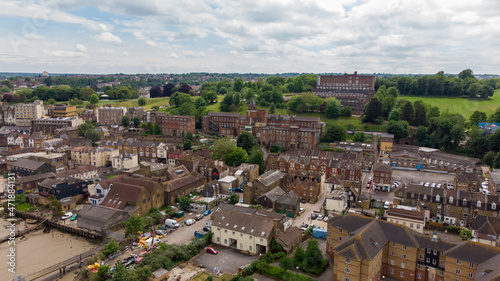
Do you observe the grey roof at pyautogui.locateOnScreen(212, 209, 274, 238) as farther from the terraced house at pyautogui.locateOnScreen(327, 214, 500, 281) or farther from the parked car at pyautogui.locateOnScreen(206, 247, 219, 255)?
the terraced house at pyautogui.locateOnScreen(327, 214, 500, 281)

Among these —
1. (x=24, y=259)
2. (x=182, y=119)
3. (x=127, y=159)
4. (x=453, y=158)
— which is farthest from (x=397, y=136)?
(x=24, y=259)

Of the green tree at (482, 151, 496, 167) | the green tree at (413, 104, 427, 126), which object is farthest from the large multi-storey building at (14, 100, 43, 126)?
the green tree at (482, 151, 496, 167)

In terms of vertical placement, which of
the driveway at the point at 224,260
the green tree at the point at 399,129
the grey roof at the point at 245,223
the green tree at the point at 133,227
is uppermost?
the green tree at the point at 399,129

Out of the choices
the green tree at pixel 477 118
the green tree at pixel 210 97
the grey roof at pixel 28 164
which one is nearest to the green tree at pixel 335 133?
the green tree at pixel 477 118

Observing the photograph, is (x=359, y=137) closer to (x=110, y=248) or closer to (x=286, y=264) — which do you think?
(x=286, y=264)

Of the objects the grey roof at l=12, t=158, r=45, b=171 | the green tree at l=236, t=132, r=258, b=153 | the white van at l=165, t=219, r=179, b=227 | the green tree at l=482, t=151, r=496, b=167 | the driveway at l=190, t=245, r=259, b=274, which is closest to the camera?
the driveway at l=190, t=245, r=259, b=274

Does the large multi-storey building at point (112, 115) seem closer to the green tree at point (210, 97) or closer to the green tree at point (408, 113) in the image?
the green tree at point (210, 97)
